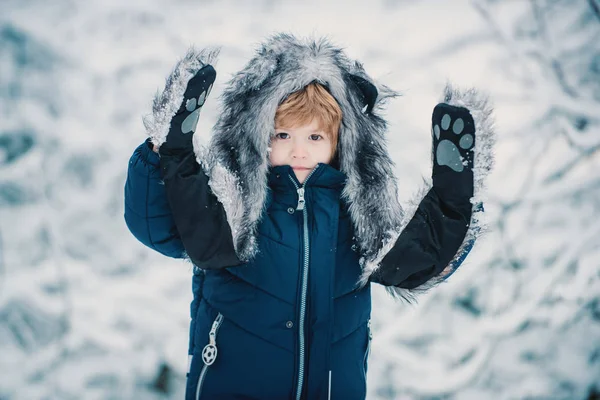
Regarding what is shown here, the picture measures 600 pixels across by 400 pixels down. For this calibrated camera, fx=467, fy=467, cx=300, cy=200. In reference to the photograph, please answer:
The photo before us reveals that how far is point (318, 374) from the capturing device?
126 centimetres

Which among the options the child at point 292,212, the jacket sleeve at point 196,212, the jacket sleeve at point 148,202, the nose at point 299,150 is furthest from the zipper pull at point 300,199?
the jacket sleeve at point 148,202

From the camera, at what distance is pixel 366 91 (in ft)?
4.89

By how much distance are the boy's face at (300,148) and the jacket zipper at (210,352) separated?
1.55 feet

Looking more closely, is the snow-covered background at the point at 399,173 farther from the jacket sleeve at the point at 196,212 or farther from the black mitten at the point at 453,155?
the jacket sleeve at the point at 196,212

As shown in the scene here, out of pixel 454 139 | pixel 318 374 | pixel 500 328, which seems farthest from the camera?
pixel 500 328

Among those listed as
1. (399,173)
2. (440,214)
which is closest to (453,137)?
(440,214)

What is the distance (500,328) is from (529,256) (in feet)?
2.34

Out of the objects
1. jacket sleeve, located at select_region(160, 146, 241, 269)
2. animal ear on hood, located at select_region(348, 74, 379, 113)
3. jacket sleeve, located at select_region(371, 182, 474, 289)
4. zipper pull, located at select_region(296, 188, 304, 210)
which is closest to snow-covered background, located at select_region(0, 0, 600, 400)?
animal ear on hood, located at select_region(348, 74, 379, 113)

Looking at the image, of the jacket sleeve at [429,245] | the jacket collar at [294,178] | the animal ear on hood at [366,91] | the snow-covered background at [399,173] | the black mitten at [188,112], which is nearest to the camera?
the black mitten at [188,112]

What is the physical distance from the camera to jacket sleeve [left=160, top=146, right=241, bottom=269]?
1150mm

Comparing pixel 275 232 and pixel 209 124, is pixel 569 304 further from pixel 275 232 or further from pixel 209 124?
pixel 209 124

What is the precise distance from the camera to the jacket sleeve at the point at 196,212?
1.15 metres

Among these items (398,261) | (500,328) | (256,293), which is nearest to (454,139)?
(398,261)

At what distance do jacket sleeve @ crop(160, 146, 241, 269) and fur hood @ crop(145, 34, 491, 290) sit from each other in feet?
0.12
